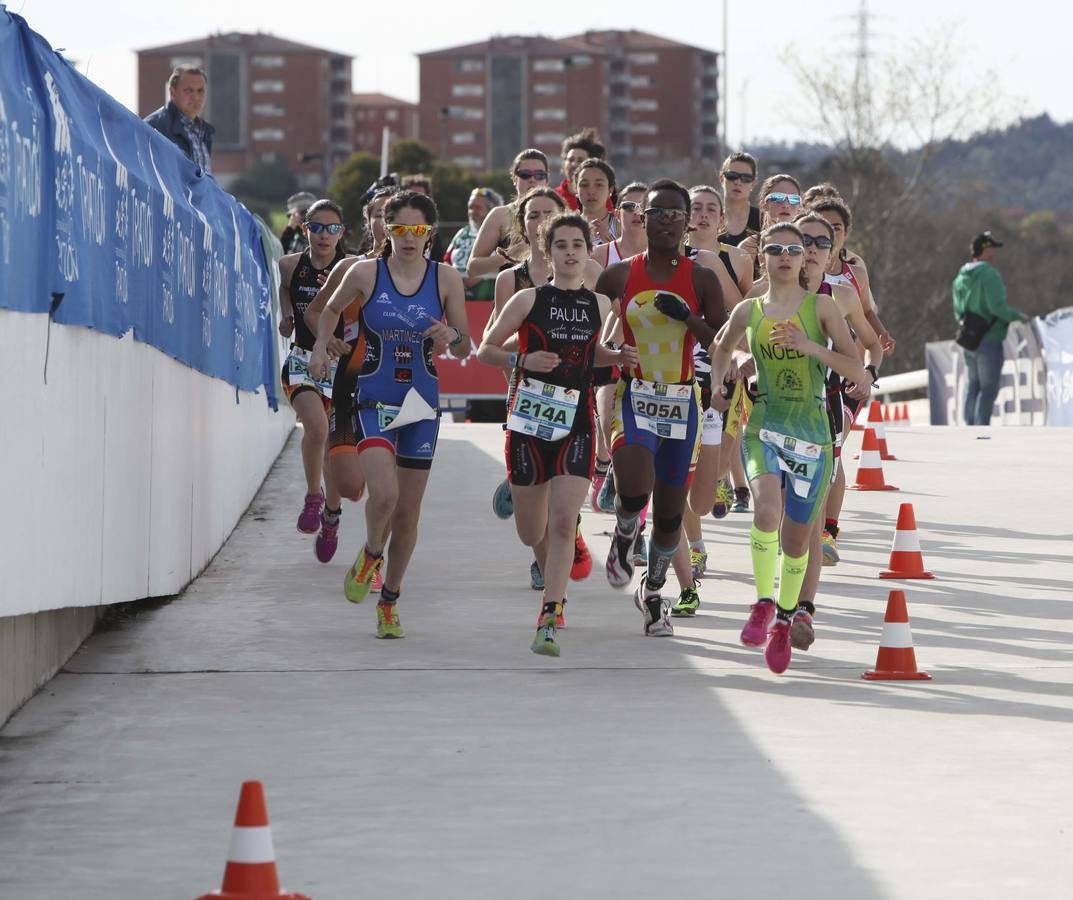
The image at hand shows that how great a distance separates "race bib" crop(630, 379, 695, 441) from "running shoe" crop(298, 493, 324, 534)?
160 inches

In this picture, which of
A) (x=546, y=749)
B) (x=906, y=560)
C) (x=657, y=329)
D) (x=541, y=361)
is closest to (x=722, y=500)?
(x=906, y=560)

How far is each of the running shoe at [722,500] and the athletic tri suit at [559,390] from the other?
4.42 metres

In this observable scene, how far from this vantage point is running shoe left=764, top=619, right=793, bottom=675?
915 centimetres

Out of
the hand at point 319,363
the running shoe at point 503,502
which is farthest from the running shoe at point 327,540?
the hand at point 319,363

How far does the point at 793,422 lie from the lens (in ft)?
31.0

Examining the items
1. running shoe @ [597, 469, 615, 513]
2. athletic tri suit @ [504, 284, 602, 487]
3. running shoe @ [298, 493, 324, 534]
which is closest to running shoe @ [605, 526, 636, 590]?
athletic tri suit @ [504, 284, 602, 487]

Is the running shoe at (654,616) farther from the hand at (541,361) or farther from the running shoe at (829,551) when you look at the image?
the running shoe at (829,551)

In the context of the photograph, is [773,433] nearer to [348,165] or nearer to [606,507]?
[606,507]

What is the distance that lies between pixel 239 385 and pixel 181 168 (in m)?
3.17

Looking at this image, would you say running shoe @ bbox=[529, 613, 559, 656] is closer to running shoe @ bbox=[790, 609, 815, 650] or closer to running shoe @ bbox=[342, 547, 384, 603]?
running shoe @ bbox=[790, 609, 815, 650]

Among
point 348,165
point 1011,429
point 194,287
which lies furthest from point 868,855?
point 348,165

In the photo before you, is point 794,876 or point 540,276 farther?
point 540,276

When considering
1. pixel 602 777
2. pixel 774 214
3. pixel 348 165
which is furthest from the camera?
pixel 348 165

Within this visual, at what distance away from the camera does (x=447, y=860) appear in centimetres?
602
